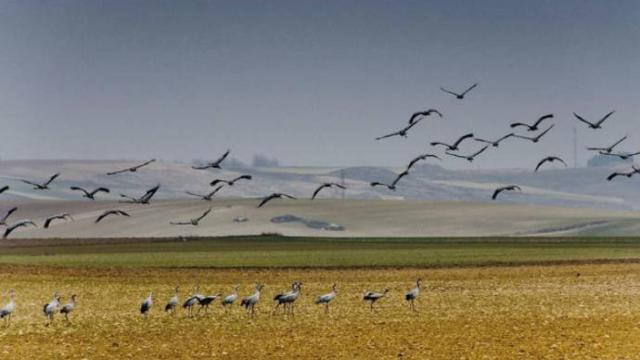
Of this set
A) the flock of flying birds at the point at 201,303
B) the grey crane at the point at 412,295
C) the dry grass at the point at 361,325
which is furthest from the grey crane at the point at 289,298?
the grey crane at the point at 412,295

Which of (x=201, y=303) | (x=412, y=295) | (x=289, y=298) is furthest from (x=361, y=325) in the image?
(x=201, y=303)

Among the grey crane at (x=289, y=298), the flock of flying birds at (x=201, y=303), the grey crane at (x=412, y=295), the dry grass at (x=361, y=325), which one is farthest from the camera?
the grey crane at (x=412, y=295)

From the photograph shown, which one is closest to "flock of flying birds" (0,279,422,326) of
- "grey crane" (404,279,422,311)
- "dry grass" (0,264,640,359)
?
"grey crane" (404,279,422,311)

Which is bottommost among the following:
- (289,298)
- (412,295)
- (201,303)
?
(201,303)

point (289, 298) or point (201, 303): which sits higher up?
point (289, 298)

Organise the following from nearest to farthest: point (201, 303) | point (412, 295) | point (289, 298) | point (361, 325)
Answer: point (361, 325) → point (289, 298) → point (201, 303) → point (412, 295)

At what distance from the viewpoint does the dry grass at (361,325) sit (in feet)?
104

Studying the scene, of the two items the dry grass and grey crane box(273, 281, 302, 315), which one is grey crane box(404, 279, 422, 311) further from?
grey crane box(273, 281, 302, 315)

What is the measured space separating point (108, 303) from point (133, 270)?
31.5 metres

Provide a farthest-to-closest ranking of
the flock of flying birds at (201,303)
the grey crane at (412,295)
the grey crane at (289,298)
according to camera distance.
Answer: the grey crane at (412,295) → the grey crane at (289,298) → the flock of flying birds at (201,303)

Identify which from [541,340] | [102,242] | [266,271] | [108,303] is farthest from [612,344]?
[102,242]

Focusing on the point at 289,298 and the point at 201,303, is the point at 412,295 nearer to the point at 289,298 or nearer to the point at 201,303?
the point at 289,298

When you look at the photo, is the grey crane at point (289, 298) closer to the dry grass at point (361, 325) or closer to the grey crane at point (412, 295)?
the dry grass at point (361, 325)

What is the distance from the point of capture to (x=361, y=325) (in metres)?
38.8
